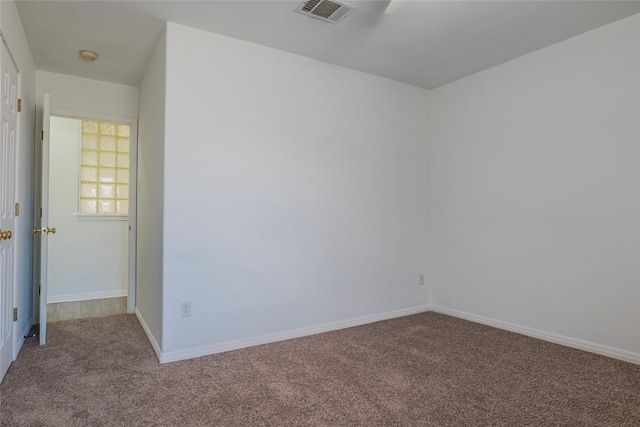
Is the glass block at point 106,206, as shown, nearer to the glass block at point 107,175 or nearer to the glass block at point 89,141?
the glass block at point 107,175

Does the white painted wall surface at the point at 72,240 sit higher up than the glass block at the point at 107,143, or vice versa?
the glass block at the point at 107,143

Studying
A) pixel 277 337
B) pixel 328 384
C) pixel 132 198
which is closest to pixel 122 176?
pixel 132 198

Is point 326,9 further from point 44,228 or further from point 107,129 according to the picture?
point 107,129

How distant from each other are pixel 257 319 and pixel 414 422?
1.55 m

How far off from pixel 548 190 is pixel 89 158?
520 cm

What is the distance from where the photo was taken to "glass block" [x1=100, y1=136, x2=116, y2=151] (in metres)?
4.76

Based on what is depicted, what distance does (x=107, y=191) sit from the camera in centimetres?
480

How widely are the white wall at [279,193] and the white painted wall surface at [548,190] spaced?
0.50m

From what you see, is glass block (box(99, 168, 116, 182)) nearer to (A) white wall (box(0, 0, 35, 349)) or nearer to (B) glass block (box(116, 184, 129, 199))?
(B) glass block (box(116, 184, 129, 199))

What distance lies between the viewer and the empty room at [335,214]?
7.34 ft

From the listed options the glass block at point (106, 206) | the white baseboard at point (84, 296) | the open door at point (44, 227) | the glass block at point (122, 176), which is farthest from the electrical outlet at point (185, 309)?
the glass block at point (122, 176)

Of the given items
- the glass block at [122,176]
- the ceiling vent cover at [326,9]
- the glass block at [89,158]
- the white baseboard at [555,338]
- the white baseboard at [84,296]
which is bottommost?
the white baseboard at [84,296]

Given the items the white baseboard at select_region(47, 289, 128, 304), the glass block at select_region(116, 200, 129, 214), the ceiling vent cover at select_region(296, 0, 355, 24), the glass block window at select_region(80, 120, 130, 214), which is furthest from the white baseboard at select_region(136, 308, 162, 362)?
the ceiling vent cover at select_region(296, 0, 355, 24)

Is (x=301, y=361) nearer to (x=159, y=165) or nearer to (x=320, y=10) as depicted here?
(x=159, y=165)
